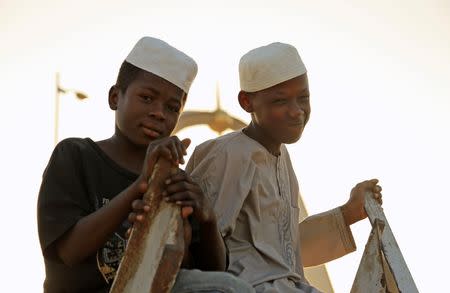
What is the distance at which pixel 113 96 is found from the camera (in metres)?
3.66

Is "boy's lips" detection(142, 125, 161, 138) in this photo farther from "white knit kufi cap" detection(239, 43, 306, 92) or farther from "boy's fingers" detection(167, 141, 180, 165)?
"boy's fingers" detection(167, 141, 180, 165)

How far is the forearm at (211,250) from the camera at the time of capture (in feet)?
9.68

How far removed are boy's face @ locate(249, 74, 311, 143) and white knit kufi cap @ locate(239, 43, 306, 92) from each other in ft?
0.11

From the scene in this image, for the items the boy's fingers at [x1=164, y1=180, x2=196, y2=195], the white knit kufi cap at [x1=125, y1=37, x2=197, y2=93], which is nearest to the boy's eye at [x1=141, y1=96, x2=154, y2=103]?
the white knit kufi cap at [x1=125, y1=37, x2=197, y2=93]

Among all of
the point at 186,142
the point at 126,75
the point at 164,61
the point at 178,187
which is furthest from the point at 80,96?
the point at 178,187

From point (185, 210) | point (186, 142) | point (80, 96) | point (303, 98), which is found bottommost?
point (185, 210)

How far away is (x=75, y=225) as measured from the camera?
286 cm

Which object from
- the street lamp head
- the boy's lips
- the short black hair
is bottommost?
the boy's lips

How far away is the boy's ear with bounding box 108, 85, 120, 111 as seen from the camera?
3.64 meters

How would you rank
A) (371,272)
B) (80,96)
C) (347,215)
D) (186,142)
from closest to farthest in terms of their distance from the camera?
(186,142)
(371,272)
(347,215)
(80,96)

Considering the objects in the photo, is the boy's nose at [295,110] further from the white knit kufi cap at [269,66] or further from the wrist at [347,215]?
the wrist at [347,215]

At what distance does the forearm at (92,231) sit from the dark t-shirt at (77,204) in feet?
0.13

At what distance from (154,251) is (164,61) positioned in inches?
52.1

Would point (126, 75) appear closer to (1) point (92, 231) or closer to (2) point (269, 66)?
(2) point (269, 66)
